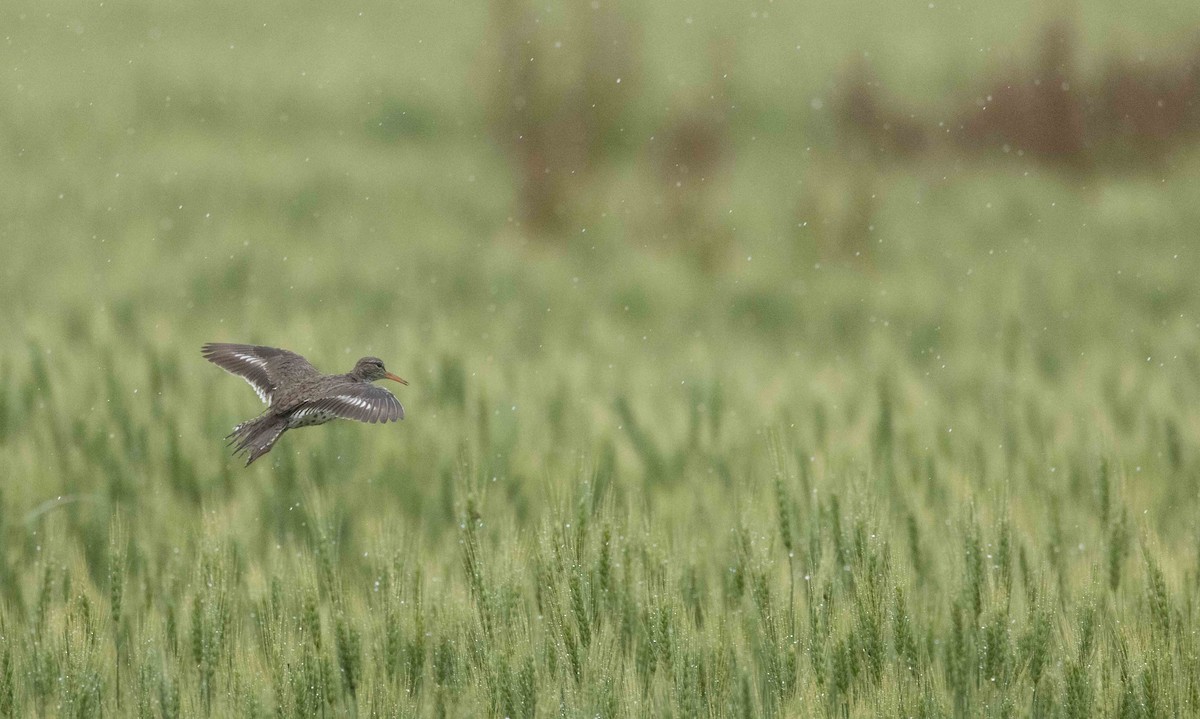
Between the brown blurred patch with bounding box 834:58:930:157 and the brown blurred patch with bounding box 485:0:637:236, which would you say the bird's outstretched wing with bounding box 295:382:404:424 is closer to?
the brown blurred patch with bounding box 485:0:637:236

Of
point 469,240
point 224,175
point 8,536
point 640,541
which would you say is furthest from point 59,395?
point 224,175

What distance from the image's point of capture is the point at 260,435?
328 centimetres

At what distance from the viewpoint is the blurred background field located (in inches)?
123

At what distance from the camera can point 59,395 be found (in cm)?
468

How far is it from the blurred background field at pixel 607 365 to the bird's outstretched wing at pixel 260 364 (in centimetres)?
39

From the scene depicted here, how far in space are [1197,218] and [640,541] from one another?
909cm

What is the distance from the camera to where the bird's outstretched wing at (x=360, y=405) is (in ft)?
9.59

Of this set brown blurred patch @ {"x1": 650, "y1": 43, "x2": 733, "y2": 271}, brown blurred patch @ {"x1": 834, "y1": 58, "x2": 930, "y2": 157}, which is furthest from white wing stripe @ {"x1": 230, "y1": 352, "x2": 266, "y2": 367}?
brown blurred patch @ {"x1": 834, "y1": 58, "x2": 930, "y2": 157}

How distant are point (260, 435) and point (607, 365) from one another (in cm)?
299

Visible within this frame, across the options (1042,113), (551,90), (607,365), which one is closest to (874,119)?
(1042,113)

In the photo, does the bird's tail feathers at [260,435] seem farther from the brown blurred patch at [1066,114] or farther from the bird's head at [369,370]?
the brown blurred patch at [1066,114]

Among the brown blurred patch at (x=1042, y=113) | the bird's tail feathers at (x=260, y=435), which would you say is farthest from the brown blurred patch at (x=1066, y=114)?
the bird's tail feathers at (x=260, y=435)

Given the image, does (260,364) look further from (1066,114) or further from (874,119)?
(1066,114)

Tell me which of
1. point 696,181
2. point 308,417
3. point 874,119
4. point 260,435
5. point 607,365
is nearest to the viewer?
point 308,417
